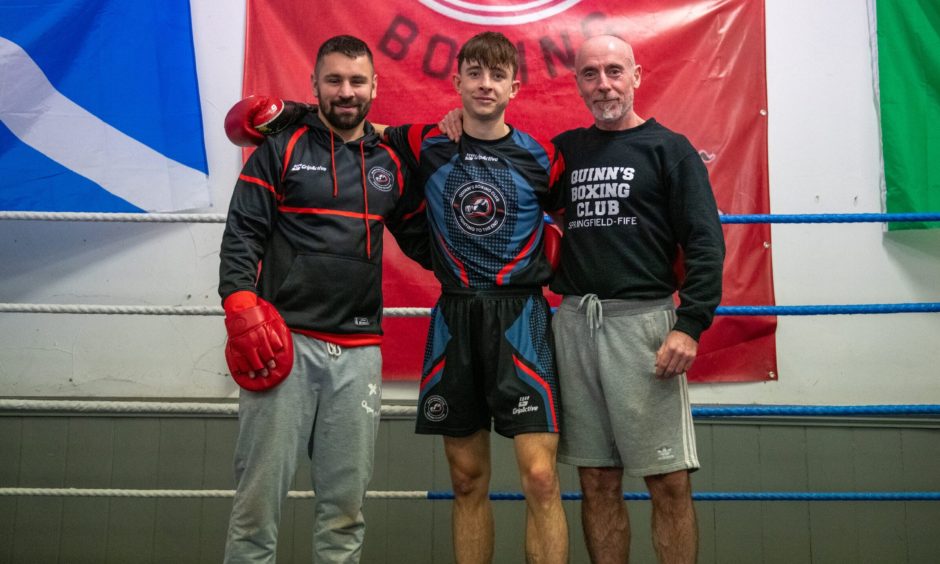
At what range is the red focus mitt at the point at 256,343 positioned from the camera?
157 centimetres

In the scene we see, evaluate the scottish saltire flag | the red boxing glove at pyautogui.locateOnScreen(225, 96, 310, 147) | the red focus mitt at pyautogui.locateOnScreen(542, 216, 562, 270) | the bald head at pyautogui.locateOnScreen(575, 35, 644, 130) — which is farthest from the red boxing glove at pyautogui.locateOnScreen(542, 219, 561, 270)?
the scottish saltire flag

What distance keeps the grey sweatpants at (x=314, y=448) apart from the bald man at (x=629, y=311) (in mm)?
443

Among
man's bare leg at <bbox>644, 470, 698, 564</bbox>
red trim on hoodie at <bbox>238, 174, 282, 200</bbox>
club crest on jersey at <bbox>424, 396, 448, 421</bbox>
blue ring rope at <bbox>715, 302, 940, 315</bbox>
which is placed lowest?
man's bare leg at <bbox>644, 470, 698, 564</bbox>

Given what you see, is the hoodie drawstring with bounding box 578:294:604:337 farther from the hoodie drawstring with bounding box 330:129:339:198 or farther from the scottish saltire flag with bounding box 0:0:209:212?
the scottish saltire flag with bounding box 0:0:209:212

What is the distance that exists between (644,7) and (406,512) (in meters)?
1.93

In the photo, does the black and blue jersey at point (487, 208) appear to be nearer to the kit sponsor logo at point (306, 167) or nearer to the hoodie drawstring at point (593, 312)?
the hoodie drawstring at point (593, 312)

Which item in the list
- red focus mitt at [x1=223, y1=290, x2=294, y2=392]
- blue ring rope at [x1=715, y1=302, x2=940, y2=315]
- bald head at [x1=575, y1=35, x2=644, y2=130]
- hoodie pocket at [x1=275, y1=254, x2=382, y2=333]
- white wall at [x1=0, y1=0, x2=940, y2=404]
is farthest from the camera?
white wall at [x1=0, y1=0, x2=940, y2=404]

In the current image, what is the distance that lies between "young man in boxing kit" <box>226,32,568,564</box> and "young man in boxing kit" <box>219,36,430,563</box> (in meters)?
0.14

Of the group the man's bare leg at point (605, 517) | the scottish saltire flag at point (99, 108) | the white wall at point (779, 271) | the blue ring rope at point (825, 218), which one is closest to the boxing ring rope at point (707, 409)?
the blue ring rope at point (825, 218)

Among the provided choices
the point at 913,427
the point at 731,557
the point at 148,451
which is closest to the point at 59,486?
the point at 148,451

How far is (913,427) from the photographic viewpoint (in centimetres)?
276

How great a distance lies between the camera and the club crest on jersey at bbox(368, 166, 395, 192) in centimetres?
178

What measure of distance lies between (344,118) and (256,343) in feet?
1.77

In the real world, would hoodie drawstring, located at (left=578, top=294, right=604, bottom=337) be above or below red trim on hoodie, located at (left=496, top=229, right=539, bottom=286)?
below
